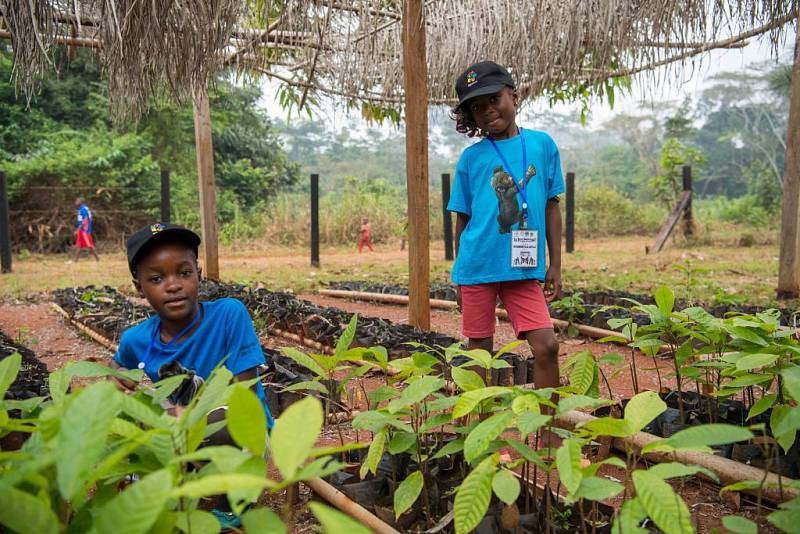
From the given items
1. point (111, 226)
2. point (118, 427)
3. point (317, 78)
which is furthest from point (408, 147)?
point (111, 226)

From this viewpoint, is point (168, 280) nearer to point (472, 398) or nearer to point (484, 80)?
point (472, 398)

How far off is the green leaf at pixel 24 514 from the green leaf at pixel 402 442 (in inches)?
35.9

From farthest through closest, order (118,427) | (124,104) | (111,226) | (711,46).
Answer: (111,226) → (711,46) → (124,104) → (118,427)

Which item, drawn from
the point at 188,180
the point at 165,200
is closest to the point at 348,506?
the point at 165,200

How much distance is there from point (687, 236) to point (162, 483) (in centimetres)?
1416

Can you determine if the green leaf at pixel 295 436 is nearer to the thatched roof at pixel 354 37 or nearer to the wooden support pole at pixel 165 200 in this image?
the thatched roof at pixel 354 37

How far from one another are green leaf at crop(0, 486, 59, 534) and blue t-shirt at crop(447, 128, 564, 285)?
207cm

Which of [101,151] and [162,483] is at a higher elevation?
[101,151]

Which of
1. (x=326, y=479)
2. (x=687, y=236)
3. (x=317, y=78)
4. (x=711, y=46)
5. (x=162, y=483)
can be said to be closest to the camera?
(x=162, y=483)

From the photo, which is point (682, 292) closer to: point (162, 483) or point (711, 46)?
point (711, 46)

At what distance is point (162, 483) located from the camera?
804 mm

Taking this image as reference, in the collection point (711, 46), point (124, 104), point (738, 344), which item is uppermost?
point (711, 46)

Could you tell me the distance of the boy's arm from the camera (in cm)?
292

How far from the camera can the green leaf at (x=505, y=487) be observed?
1187mm
